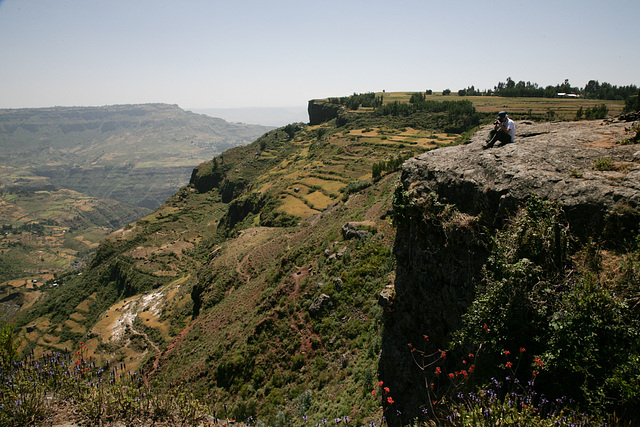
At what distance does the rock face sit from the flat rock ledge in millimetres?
21

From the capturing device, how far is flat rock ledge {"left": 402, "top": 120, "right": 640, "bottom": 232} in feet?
22.6

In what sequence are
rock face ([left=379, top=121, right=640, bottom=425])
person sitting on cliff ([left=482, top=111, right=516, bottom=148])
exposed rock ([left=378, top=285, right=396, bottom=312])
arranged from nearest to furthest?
rock face ([left=379, top=121, right=640, bottom=425]), person sitting on cliff ([left=482, top=111, right=516, bottom=148]), exposed rock ([left=378, top=285, right=396, bottom=312])

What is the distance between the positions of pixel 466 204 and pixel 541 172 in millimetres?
1984

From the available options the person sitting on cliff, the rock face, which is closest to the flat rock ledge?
the rock face

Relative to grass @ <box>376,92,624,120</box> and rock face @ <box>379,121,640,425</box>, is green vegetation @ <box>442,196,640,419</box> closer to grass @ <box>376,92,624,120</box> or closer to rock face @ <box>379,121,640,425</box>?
rock face @ <box>379,121,640,425</box>

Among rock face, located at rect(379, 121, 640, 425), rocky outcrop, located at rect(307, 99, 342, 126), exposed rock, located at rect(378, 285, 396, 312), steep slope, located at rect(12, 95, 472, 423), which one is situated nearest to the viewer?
rock face, located at rect(379, 121, 640, 425)

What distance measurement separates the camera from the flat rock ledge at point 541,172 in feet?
22.6

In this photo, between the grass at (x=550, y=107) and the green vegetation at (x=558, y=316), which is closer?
the green vegetation at (x=558, y=316)

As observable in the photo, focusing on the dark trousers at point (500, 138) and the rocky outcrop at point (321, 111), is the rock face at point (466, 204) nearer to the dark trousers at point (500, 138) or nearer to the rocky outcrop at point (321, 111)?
the dark trousers at point (500, 138)

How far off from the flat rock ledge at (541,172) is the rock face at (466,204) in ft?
0.07

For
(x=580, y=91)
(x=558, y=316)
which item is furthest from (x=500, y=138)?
(x=580, y=91)

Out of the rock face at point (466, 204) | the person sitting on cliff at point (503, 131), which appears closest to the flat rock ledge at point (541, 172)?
the rock face at point (466, 204)

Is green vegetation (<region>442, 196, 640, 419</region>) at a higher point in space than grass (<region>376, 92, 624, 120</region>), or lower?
lower

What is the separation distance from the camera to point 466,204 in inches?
363
